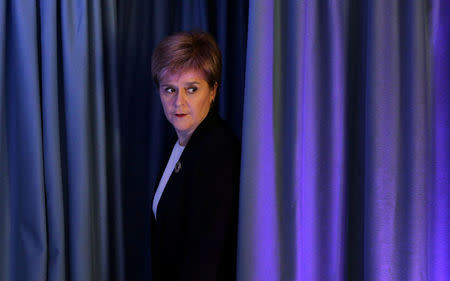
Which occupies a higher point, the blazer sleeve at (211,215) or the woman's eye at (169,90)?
the woman's eye at (169,90)

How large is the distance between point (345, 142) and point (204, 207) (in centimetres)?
40

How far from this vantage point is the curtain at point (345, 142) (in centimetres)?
102

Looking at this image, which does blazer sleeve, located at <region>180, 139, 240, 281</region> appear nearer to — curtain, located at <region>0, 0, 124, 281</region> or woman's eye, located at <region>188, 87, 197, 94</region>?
woman's eye, located at <region>188, 87, 197, 94</region>

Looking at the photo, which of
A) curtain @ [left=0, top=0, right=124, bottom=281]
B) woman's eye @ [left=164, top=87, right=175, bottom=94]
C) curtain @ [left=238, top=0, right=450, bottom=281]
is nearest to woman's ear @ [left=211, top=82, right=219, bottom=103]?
woman's eye @ [left=164, top=87, right=175, bottom=94]

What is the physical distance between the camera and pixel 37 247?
49.0 inches

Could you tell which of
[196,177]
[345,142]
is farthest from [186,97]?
[345,142]

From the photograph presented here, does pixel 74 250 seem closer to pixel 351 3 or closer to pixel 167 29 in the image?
pixel 167 29

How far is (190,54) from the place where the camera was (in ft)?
3.92

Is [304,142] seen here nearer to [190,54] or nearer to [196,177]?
[196,177]

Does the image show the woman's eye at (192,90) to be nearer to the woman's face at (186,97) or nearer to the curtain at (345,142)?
the woman's face at (186,97)

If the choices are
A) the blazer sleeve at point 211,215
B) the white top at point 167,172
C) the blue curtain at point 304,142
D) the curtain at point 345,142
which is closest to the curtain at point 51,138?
the blue curtain at point 304,142

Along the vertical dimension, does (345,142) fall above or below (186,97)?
below

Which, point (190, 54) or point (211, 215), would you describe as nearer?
point (211, 215)

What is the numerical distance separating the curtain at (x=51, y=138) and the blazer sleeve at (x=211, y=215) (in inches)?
16.6
